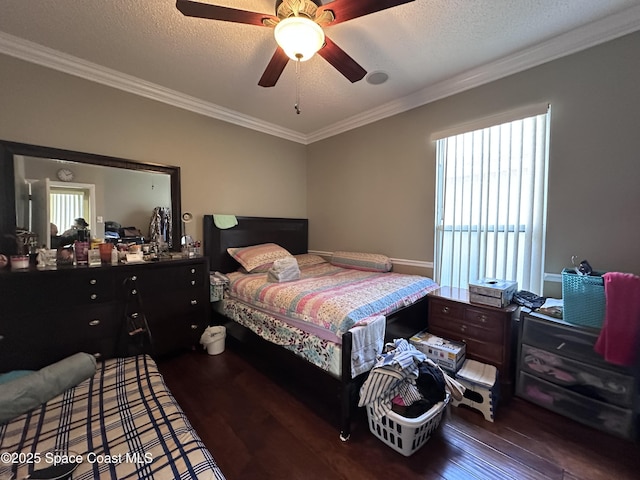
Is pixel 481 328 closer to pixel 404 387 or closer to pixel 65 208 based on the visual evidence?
pixel 404 387

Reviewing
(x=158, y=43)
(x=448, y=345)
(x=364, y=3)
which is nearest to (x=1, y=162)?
(x=158, y=43)

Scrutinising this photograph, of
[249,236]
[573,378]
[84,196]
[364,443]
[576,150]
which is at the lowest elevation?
[364,443]

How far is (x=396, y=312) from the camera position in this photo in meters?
2.00

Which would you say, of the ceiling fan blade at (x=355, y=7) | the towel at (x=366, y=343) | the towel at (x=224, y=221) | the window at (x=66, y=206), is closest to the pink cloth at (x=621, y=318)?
the towel at (x=366, y=343)

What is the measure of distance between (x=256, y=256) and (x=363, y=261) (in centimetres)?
125

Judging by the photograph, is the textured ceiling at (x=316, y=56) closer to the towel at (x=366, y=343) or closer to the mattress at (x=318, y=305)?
the mattress at (x=318, y=305)

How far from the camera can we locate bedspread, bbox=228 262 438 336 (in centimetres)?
170

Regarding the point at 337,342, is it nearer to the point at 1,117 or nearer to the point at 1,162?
the point at 1,162

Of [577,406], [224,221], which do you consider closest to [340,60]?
[224,221]

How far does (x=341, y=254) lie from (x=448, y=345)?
65.0 inches

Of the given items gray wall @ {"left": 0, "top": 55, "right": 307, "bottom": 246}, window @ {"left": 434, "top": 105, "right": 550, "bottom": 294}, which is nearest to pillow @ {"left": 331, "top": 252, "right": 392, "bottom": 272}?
window @ {"left": 434, "top": 105, "right": 550, "bottom": 294}

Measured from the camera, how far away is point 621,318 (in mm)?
1467

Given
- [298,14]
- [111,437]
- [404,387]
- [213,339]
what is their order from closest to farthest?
1. [111,437]
2. [298,14]
3. [404,387]
4. [213,339]

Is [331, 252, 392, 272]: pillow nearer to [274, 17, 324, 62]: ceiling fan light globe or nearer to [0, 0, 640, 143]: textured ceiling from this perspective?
[0, 0, 640, 143]: textured ceiling
